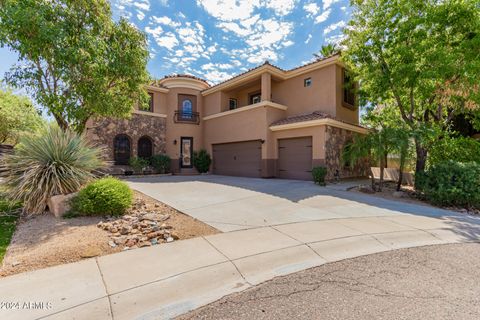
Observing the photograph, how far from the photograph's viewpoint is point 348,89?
14734 mm

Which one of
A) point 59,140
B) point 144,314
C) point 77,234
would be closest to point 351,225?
point 144,314

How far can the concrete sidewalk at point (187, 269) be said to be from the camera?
2.68 meters

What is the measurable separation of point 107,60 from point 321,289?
27.3ft

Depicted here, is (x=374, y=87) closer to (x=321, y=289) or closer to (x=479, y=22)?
(x=479, y=22)

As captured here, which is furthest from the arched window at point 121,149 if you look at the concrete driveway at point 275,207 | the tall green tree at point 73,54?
the tall green tree at point 73,54

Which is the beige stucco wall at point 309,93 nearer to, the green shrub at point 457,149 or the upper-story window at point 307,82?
the upper-story window at point 307,82

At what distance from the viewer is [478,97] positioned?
10.2 m

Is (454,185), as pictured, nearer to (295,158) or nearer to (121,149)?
(295,158)

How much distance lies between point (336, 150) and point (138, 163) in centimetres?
1273

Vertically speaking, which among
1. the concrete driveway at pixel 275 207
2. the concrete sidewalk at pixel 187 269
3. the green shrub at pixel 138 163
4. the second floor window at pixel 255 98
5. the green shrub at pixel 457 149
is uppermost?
the second floor window at pixel 255 98

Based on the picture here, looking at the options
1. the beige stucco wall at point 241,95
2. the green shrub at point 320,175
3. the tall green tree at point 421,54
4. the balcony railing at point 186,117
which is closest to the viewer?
the tall green tree at point 421,54

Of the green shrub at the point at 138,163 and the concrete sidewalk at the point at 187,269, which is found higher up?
the green shrub at the point at 138,163

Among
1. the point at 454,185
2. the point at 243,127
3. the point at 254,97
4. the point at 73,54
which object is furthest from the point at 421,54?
the point at 73,54

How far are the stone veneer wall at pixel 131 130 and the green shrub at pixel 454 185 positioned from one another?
16.2m
